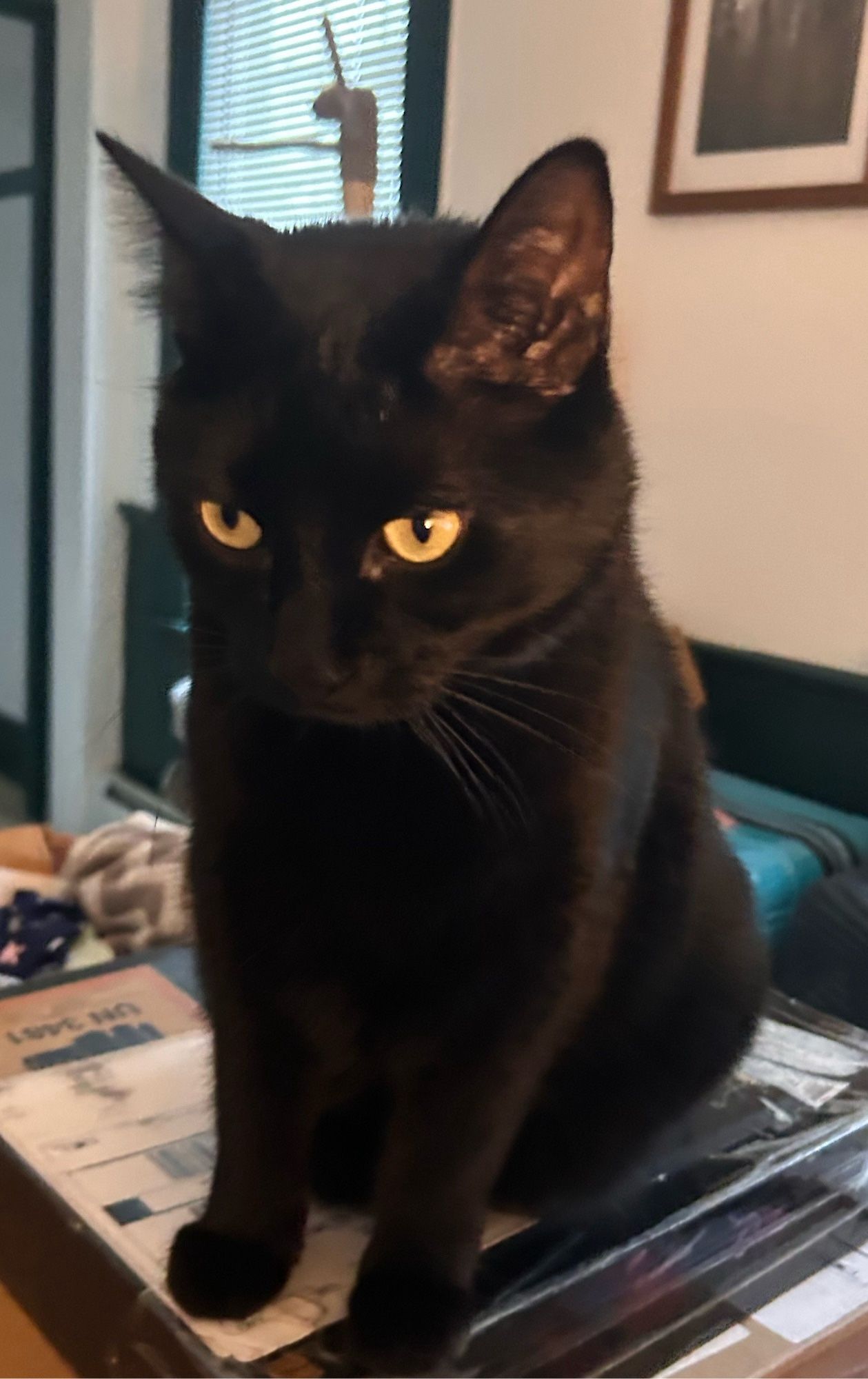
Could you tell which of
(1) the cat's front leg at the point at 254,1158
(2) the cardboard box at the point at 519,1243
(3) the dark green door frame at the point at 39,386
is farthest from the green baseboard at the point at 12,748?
(1) the cat's front leg at the point at 254,1158

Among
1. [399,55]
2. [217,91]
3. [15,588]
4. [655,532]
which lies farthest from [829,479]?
[15,588]

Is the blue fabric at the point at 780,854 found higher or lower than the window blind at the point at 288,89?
lower

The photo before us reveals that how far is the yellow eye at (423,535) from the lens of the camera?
0.52 metres

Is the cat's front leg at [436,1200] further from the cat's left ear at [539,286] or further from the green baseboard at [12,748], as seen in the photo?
the green baseboard at [12,748]

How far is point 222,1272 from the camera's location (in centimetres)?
59

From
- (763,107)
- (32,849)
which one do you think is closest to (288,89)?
(763,107)

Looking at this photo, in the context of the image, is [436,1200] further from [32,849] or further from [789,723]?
[32,849]

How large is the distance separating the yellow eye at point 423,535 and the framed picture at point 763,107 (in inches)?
45.2

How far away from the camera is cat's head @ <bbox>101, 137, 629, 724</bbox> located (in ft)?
1.68

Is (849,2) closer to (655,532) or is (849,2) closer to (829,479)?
(829,479)

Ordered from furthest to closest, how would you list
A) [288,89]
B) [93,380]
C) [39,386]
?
[39,386] < [93,380] < [288,89]

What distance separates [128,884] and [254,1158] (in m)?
1.05

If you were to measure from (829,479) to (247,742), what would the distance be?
1130 millimetres

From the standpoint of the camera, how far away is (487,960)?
570 mm
